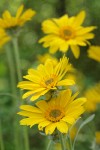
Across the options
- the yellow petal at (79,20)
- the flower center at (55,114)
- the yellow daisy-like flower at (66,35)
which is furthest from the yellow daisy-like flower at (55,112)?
the yellow petal at (79,20)

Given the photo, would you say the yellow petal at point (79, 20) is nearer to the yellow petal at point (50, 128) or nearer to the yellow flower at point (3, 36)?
the yellow flower at point (3, 36)

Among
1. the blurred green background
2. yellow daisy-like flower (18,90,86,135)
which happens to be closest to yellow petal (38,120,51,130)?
yellow daisy-like flower (18,90,86,135)

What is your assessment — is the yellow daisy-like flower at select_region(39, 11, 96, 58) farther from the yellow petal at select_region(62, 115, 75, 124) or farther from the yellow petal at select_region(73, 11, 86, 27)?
the yellow petal at select_region(62, 115, 75, 124)

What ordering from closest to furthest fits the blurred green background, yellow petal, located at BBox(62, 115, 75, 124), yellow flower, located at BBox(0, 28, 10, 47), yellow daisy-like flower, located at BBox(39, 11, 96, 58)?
1. yellow petal, located at BBox(62, 115, 75, 124)
2. yellow daisy-like flower, located at BBox(39, 11, 96, 58)
3. yellow flower, located at BBox(0, 28, 10, 47)
4. the blurred green background

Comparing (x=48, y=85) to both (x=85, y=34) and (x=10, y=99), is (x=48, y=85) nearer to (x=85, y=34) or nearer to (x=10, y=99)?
(x=85, y=34)

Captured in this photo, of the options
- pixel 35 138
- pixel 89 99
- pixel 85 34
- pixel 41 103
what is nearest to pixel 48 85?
pixel 41 103

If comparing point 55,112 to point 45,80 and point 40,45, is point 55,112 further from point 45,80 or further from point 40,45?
point 40,45

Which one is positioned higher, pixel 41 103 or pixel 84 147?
pixel 41 103
